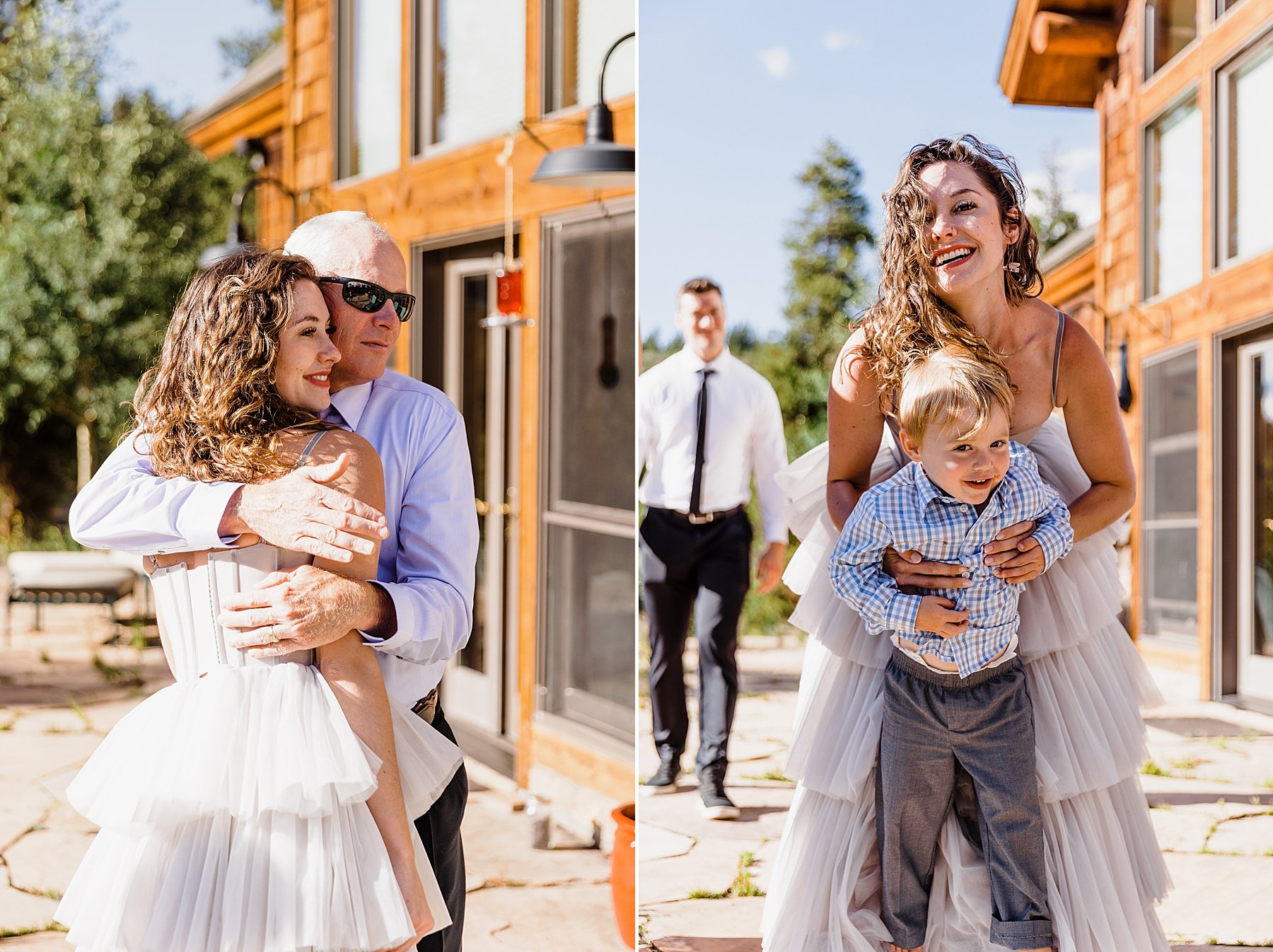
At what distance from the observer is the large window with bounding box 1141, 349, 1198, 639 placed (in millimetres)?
2512

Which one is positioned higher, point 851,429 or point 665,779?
point 851,429

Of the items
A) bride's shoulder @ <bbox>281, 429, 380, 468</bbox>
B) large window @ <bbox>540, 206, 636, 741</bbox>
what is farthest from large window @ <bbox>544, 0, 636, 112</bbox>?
bride's shoulder @ <bbox>281, 429, 380, 468</bbox>

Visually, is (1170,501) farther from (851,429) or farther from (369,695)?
(369,695)

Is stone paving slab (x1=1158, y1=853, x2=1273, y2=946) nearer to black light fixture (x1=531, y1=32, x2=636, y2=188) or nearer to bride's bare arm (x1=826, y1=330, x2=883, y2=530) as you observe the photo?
bride's bare arm (x1=826, y1=330, x2=883, y2=530)

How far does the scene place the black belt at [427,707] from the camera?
183 cm

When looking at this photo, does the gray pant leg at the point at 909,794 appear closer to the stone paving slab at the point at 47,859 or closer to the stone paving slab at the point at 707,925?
the stone paving slab at the point at 707,925

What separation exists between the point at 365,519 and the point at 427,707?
0.47 m

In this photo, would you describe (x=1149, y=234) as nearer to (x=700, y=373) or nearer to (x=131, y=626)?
(x=700, y=373)

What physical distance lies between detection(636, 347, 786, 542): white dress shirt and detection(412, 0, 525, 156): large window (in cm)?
114

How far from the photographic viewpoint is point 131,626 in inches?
263

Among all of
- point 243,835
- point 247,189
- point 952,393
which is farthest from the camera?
point 247,189

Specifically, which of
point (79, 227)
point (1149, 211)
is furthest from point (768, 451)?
point (79, 227)

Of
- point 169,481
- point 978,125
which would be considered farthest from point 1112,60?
point 169,481

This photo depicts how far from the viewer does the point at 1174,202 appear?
2.51 meters
